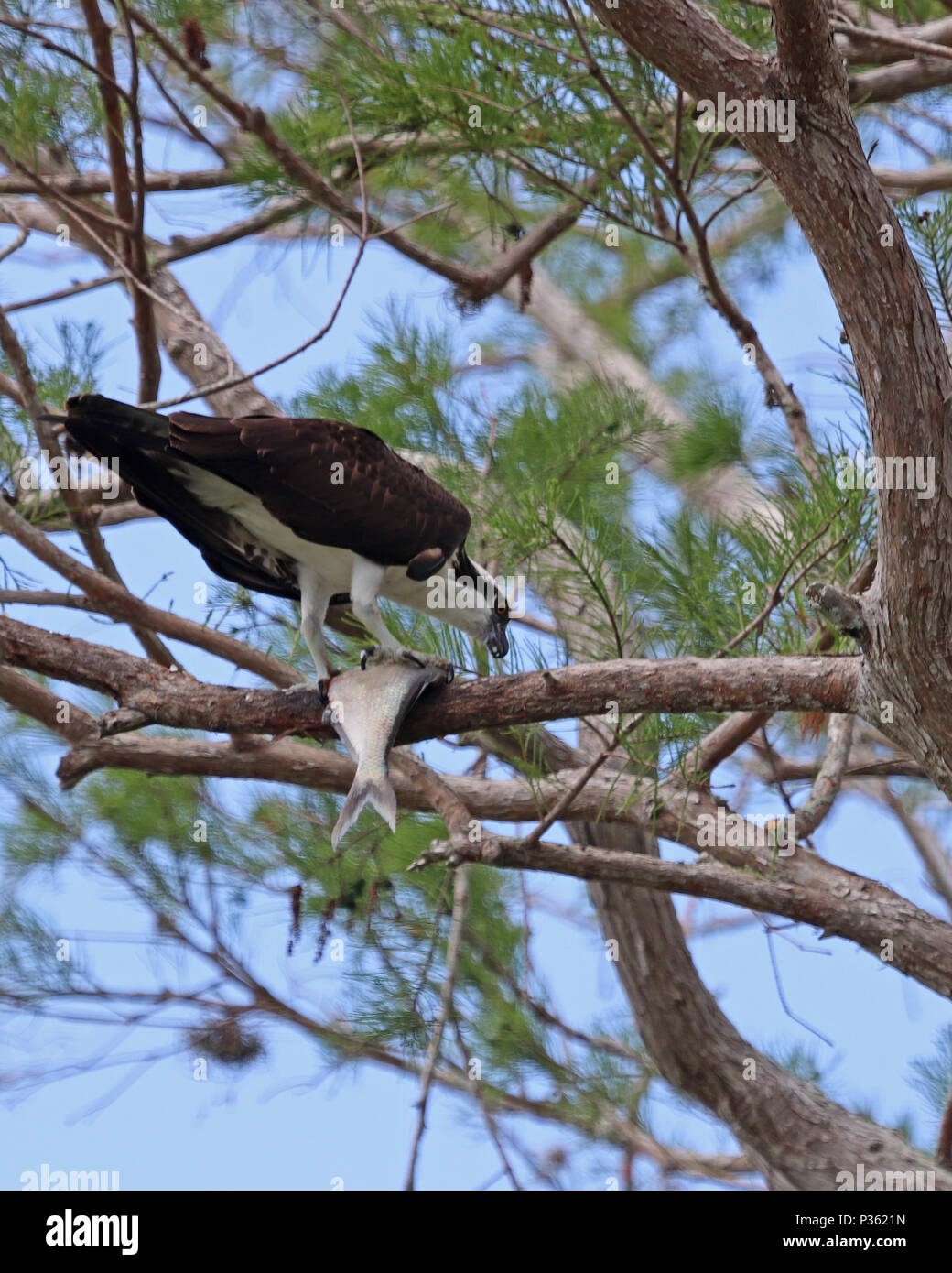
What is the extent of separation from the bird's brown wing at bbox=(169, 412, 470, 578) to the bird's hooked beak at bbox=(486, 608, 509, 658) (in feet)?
0.99

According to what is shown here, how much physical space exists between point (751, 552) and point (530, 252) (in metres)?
1.33

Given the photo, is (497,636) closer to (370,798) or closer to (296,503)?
(296,503)

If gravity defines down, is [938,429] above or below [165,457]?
below

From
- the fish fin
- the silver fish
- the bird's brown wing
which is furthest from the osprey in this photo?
the fish fin

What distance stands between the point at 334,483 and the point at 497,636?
65cm

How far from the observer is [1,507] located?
292cm

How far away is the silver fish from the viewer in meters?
2.38

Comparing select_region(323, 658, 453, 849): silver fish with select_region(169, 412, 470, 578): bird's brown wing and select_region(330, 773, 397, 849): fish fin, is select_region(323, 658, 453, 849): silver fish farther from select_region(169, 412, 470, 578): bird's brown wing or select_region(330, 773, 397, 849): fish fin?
select_region(169, 412, 470, 578): bird's brown wing

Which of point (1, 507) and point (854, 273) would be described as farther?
point (1, 507)

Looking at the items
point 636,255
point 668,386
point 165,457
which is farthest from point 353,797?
point 636,255
